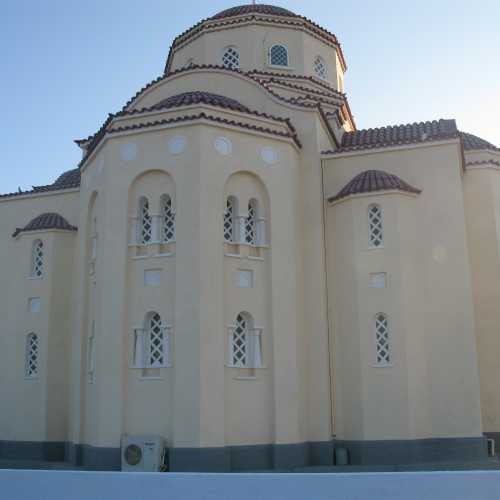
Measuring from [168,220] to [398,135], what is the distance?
8419 millimetres

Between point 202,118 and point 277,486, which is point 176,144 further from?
point 277,486

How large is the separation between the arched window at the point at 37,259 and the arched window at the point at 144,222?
5.20 meters

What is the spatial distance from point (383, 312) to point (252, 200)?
175 inches

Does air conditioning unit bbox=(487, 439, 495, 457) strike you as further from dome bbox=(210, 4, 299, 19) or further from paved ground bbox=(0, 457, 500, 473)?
dome bbox=(210, 4, 299, 19)

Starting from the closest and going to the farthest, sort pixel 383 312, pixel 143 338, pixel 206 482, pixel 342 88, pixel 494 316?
1. pixel 206 482
2. pixel 143 338
3. pixel 383 312
4. pixel 494 316
5. pixel 342 88

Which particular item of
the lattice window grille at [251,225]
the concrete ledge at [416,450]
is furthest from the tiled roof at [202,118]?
the concrete ledge at [416,450]

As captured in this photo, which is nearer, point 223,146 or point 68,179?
point 223,146

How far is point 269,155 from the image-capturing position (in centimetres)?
1770

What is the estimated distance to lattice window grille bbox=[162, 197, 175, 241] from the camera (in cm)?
1670

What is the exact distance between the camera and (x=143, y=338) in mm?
16266

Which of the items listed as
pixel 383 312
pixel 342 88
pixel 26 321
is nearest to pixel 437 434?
pixel 383 312

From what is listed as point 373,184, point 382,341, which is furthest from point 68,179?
point 382,341

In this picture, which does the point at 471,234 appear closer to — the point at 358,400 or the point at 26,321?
the point at 358,400

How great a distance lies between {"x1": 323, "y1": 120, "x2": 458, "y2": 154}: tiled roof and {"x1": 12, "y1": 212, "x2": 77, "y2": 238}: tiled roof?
8.22 m
